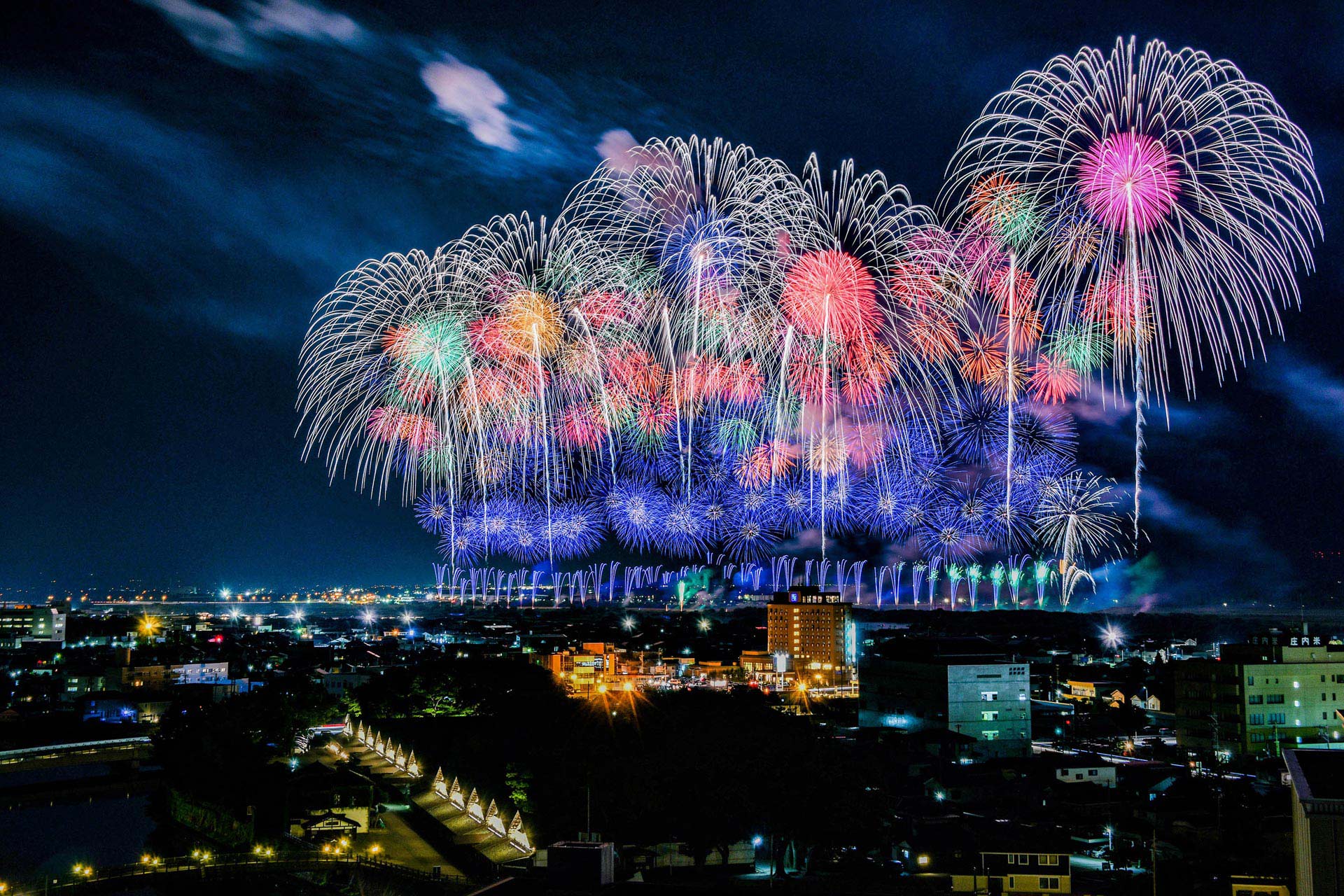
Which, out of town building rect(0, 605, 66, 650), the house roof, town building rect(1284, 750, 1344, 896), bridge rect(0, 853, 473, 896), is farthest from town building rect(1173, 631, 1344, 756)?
town building rect(0, 605, 66, 650)

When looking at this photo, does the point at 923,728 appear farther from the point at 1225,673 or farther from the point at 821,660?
the point at 821,660

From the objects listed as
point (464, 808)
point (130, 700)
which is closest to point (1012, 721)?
point (464, 808)

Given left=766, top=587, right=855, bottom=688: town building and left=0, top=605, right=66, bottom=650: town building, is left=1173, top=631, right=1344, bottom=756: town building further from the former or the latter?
left=0, top=605, right=66, bottom=650: town building

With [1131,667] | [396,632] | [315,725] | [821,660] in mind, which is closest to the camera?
[315,725]

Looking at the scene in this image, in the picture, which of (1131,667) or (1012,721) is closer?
(1012,721)

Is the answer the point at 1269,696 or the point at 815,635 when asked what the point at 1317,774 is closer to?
the point at 1269,696

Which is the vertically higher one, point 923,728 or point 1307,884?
point 1307,884

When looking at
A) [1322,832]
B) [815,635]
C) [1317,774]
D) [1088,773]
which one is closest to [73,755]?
[1088,773]

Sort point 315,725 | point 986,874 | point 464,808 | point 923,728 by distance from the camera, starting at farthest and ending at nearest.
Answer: point 315,725
point 923,728
point 464,808
point 986,874
